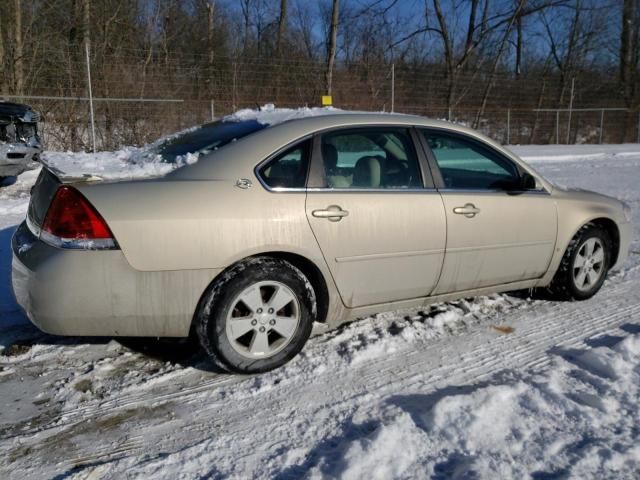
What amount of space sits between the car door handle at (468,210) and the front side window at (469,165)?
6.3 inches

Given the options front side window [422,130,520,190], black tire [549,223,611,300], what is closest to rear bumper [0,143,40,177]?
front side window [422,130,520,190]

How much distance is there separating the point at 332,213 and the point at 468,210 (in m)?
1.02

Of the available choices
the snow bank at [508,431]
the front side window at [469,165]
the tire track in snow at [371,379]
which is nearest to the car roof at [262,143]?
the front side window at [469,165]

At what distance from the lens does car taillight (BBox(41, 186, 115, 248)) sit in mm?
2732

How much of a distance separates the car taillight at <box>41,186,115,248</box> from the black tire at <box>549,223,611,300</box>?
3238mm

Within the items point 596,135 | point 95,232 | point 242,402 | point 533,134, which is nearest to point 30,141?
point 95,232

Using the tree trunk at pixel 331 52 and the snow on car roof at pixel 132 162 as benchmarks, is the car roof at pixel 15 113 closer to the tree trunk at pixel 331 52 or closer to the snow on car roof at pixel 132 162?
the snow on car roof at pixel 132 162

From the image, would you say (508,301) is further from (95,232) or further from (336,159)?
(95,232)

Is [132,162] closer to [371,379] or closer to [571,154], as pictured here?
[371,379]

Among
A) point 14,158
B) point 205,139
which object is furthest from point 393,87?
point 205,139

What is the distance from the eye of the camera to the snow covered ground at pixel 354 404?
2.31 metres

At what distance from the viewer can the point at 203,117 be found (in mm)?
13570

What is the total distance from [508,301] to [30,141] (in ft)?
23.9

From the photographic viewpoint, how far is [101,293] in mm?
2752
